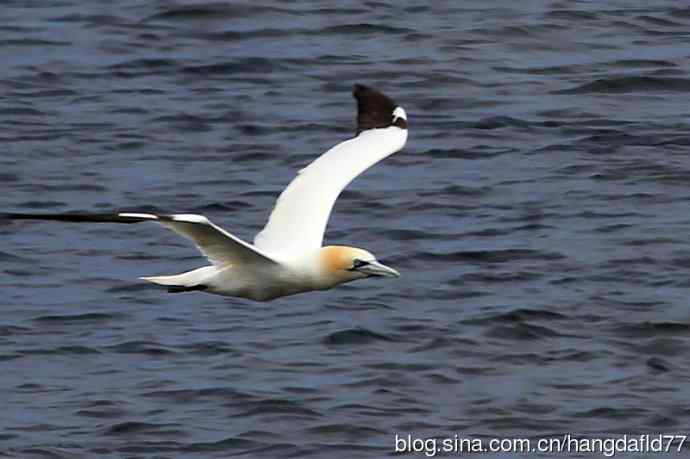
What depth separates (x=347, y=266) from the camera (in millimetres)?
10875

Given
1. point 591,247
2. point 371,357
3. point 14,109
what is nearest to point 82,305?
point 371,357

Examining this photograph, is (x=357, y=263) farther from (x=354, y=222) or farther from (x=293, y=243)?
(x=354, y=222)

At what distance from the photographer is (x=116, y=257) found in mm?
14781

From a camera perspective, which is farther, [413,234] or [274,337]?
[413,234]

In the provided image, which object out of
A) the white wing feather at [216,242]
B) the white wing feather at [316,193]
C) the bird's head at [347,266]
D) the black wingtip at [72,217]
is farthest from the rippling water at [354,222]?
the black wingtip at [72,217]

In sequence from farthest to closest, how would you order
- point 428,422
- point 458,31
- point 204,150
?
point 458,31
point 204,150
point 428,422

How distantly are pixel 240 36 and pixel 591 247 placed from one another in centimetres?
655

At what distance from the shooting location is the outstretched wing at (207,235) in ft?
30.8

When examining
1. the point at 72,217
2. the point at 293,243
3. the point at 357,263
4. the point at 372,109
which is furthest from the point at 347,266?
the point at 372,109

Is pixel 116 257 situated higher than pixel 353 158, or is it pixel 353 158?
pixel 353 158

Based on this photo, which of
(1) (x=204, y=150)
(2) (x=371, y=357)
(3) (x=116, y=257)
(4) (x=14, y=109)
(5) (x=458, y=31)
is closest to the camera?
(2) (x=371, y=357)

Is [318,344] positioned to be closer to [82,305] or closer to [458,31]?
[82,305]

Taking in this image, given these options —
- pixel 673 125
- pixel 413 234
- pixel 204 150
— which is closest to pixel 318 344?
Result: pixel 413 234

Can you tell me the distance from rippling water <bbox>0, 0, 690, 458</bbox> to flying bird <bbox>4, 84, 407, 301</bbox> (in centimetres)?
112
